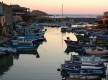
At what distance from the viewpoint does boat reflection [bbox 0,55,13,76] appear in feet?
86.5

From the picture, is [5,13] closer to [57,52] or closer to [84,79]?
[57,52]

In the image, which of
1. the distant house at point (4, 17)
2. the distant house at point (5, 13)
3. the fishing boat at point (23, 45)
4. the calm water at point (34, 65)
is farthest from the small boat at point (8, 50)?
the distant house at point (5, 13)

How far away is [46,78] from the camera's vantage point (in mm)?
23656

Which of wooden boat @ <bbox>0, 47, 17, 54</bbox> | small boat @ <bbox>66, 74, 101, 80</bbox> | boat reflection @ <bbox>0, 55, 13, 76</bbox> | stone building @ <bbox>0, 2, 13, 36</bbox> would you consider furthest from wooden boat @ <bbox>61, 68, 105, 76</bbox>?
stone building @ <bbox>0, 2, 13, 36</bbox>

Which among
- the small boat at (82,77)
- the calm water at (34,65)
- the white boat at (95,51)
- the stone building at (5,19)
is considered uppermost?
the stone building at (5,19)

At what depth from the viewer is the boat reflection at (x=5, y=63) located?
2636cm

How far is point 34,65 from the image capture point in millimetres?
28625

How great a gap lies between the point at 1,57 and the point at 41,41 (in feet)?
50.5

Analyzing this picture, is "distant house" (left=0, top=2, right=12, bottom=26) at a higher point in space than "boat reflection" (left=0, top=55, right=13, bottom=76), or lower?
higher

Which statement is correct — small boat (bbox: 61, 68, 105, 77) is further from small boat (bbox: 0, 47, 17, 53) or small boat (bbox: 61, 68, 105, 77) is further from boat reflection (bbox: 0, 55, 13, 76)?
small boat (bbox: 0, 47, 17, 53)

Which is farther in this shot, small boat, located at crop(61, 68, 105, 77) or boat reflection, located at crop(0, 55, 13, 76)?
boat reflection, located at crop(0, 55, 13, 76)

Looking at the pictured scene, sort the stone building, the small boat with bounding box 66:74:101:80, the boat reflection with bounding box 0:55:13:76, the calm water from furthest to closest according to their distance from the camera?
the stone building
the boat reflection with bounding box 0:55:13:76
the calm water
the small boat with bounding box 66:74:101:80

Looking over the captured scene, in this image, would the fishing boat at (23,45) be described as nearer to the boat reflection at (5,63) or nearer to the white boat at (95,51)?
the boat reflection at (5,63)

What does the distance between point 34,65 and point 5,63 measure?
2.37m
